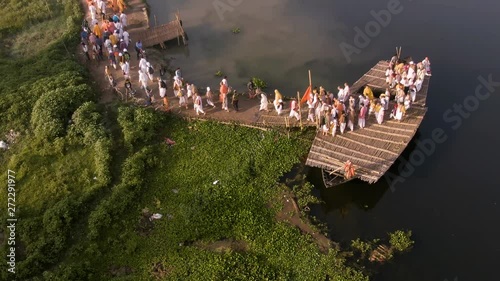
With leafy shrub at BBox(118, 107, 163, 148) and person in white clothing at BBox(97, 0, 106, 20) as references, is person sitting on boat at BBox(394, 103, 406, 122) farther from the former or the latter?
person in white clothing at BBox(97, 0, 106, 20)

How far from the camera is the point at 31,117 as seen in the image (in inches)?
818

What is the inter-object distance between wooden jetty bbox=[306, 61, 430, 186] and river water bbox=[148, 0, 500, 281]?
1.14 meters

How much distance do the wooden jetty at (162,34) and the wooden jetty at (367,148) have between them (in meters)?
11.8

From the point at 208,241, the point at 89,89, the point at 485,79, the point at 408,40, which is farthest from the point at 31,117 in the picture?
the point at 485,79

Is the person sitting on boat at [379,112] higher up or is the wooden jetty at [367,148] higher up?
the person sitting on boat at [379,112]

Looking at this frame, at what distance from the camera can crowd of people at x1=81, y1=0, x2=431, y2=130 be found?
63.1 feet

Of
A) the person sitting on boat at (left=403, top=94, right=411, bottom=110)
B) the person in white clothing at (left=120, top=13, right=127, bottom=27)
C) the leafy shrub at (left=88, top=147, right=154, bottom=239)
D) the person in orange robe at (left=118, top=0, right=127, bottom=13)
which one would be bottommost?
the leafy shrub at (left=88, top=147, right=154, bottom=239)

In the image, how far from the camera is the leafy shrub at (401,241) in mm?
16266

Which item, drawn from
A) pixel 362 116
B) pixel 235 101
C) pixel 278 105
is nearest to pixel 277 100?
pixel 278 105

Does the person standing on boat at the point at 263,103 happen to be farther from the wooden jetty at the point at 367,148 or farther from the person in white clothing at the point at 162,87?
the person in white clothing at the point at 162,87

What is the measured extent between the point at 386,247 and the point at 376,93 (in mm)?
8345

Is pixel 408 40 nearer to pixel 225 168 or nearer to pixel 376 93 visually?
pixel 376 93

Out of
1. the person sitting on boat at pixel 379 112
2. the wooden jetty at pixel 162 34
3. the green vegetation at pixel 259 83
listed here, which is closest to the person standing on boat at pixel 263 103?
the green vegetation at pixel 259 83

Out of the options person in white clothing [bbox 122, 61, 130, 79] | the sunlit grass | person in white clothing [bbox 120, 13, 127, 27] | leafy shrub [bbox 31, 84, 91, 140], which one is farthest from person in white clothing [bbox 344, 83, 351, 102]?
the sunlit grass
